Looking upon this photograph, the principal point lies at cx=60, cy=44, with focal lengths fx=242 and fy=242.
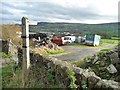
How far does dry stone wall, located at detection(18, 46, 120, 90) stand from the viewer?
543 cm

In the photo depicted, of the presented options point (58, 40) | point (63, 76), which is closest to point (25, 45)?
point (63, 76)

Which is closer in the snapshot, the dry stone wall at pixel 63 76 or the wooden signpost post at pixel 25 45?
the dry stone wall at pixel 63 76

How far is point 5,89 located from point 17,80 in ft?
1.39

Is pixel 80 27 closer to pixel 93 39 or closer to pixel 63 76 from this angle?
pixel 93 39

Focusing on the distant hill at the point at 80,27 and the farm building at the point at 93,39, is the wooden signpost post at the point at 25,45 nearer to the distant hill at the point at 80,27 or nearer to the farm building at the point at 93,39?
the distant hill at the point at 80,27

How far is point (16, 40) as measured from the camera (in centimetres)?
2103

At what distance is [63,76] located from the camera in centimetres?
632

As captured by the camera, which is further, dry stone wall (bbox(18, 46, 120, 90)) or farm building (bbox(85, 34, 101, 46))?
farm building (bbox(85, 34, 101, 46))

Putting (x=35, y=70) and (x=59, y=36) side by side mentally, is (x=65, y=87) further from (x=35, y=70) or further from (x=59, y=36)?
(x=59, y=36)

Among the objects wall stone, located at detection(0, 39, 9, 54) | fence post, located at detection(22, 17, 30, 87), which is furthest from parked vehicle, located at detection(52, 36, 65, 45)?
fence post, located at detection(22, 17, 30, 87)

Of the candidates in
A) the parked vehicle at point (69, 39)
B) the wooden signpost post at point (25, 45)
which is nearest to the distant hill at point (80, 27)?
the wooden signpost post at point (25, 45)

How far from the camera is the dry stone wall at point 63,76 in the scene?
5427 millimetres

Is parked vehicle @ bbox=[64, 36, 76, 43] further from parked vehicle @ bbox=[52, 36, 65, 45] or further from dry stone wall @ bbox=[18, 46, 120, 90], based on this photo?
dry stone wall @ bbox=[18, 46, 120, 90]

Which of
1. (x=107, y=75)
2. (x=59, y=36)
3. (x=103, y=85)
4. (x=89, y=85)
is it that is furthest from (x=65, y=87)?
(x=59, y=36)
